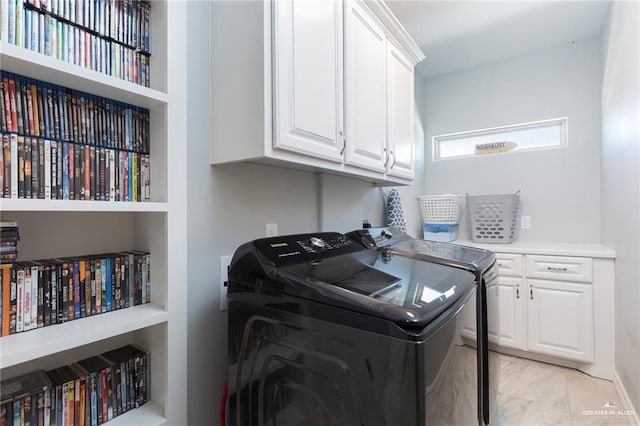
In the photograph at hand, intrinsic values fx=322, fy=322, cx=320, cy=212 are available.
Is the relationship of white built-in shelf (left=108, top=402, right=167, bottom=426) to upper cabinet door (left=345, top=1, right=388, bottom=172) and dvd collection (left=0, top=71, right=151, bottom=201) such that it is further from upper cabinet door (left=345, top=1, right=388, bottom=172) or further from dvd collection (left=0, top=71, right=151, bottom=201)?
upper cabinet door (left=345, top=1, right=388, bottom=172)

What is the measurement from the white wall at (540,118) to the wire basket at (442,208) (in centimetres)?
45

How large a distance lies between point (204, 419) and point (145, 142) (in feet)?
3.21

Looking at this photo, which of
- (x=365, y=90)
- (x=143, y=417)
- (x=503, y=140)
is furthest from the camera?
(x=503, y=140)

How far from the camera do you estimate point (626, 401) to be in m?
1.93

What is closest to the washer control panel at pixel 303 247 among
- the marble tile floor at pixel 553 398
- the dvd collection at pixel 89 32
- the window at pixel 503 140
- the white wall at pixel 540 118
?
the dvd collection at pixel 89 32

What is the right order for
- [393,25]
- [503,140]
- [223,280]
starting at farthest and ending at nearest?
[503,140] → [393,25] → [223,280]

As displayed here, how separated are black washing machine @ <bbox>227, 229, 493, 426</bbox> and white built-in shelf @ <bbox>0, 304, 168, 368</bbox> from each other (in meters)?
0.25

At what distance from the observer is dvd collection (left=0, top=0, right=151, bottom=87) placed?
0.77 meters

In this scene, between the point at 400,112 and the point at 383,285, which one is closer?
the point at 383,285

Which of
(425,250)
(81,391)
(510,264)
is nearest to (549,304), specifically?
(510,264)

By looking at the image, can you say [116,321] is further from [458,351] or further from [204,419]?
[458,351]

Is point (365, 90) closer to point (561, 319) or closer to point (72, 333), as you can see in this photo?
point (72, 333)

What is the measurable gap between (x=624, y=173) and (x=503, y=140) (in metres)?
1.32

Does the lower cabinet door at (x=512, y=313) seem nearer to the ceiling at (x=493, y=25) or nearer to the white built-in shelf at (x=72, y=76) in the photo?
the ceiling at (x=493, y=25)
